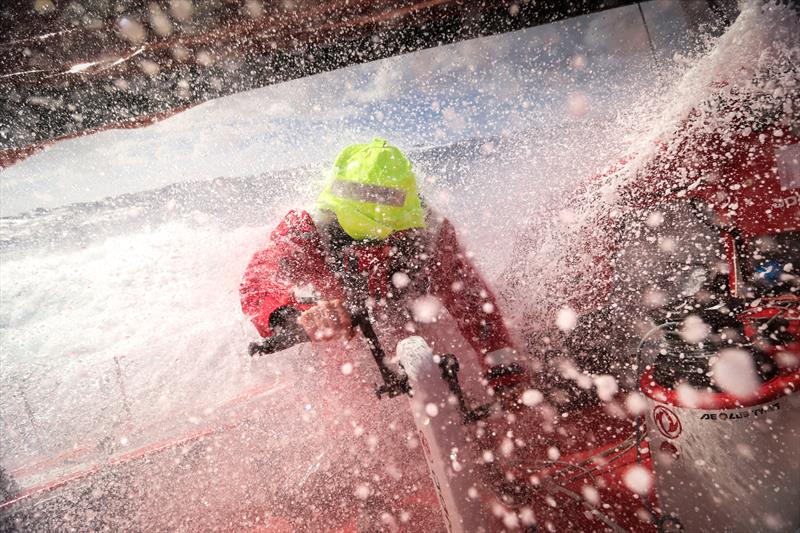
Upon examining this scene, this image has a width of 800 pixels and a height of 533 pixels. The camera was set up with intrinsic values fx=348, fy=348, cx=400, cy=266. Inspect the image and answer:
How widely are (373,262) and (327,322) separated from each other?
94cm

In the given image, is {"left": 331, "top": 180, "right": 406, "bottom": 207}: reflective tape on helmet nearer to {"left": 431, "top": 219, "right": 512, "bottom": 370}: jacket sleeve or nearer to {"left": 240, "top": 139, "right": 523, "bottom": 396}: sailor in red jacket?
{"left": 240, "top": 139, "right": 523, "bottom": 396}: sailor in red jacket

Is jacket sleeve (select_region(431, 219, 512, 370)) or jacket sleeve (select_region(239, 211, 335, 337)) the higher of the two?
jacket sleeve (select_region(239, 211, 335, 337))

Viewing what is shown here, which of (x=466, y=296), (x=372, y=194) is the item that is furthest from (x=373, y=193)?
(x=466, y=296)

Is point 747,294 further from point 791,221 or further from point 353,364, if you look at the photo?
point 353,364

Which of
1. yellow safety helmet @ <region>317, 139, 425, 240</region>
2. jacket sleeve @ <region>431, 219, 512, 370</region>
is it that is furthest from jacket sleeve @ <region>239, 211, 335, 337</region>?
jacket sleeve @ <region>431, 219, 512, 370</region>

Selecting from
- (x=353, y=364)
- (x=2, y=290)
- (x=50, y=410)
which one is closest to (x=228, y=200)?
(x=2, y=290)

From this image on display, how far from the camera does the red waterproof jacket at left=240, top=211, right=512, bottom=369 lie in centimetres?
281

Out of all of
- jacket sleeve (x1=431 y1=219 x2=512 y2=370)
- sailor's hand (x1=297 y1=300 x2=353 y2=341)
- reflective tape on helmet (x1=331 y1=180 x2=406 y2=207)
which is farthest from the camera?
jacket sleeve (x1=431 y1=219 x2=512 y2=370)

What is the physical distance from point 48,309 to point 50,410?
20.1 feet

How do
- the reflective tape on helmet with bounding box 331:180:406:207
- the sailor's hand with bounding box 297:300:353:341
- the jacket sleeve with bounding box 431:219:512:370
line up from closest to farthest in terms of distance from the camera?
the sailor's hand with bounding box 297:300:353:341, the reflective tape on helmet with bounding box 331:180:406:207, the jacket sleeve with bounding box 431:219:512:370

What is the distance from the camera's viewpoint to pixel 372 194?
2.61m

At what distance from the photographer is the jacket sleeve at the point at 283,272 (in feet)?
9.24

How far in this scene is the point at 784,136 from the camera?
2.47 metres

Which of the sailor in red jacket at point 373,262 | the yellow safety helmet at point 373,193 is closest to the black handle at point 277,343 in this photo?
the sailor in red jacket at point 373,262
